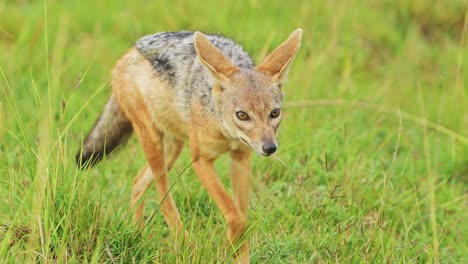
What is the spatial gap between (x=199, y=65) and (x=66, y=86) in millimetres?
2767

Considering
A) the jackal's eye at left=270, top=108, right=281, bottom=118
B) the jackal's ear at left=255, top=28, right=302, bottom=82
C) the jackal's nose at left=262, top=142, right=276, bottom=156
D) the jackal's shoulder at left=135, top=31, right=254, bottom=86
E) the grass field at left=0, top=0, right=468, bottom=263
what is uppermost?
the jackal's ear at left=255, top=28, right=302, bottom=82

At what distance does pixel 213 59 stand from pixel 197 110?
0.40 m

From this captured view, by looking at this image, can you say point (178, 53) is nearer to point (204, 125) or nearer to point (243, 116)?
point (204, 125)

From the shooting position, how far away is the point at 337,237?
496cm

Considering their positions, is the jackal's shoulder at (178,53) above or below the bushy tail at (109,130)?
above

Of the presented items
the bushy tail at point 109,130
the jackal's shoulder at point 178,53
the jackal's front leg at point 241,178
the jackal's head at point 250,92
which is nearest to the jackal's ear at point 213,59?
the jackal's head at point 250,92

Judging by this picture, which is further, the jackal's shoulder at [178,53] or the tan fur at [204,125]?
the jackal's shoulder at [178,53]

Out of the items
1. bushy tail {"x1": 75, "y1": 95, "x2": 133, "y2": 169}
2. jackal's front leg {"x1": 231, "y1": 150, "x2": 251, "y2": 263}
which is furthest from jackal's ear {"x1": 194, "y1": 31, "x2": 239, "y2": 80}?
bushy tail {"x1": 75, "y1": 95, "x2": 133, "y2": 169}

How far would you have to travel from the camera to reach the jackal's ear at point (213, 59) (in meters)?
4.80

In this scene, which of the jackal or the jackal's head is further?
the jackal

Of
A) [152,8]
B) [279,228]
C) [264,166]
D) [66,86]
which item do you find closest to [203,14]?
[152,8]

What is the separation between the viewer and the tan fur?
4.79 meters

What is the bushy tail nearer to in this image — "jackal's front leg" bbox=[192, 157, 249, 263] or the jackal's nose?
"jackal's front leg" bbox=[192, 157, 249, 263]

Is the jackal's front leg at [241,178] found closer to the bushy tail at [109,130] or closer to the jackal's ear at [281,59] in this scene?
the jackal's ear at [281,59]
